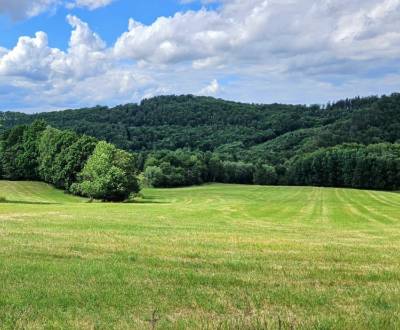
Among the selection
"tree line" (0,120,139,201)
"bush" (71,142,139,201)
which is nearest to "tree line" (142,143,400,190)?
"tree line" (0,120,139,201)

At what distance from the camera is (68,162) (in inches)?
3784

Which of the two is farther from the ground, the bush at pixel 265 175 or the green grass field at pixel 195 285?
the green grass field at pixel 195 285

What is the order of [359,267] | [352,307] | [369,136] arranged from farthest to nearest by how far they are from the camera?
[369,136] → [359,267] → [352,307]

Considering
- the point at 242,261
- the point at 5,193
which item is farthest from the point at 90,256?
the point at 5,193

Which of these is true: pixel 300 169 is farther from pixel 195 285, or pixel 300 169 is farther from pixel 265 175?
pixel 195 285

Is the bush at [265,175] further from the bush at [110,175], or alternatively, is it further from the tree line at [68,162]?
the bush at [110,175]

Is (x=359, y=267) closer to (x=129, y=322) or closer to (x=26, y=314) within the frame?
(x=129, y=322)

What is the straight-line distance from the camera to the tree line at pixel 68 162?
80.0 meters

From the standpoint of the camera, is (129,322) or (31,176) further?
(31,176)

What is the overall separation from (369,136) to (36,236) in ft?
571

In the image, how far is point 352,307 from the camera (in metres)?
8.46

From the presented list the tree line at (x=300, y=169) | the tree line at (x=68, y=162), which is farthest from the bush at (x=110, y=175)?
the tree line at (x=300, y=169)

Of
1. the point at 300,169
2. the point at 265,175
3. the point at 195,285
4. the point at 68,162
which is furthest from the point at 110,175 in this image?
the point at 300,169

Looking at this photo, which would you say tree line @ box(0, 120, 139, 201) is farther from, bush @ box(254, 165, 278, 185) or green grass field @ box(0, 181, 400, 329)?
bush @ box(254, 165, 278, 185)
